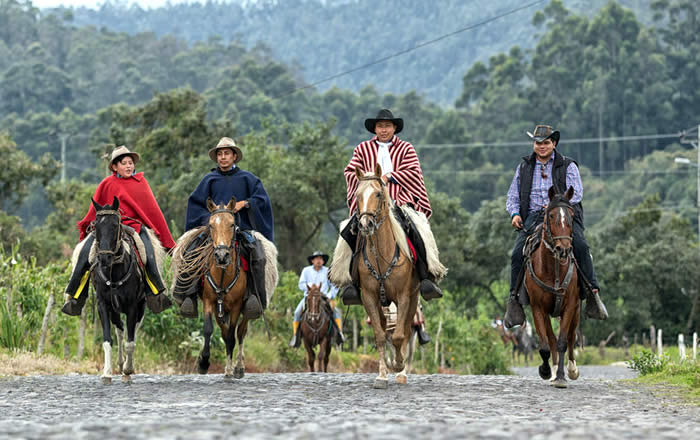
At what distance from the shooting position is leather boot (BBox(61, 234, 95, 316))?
540 inches

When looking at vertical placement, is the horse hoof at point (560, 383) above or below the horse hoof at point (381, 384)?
above

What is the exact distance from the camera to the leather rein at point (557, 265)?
499 inches

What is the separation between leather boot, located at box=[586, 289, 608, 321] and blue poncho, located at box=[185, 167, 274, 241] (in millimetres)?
4722

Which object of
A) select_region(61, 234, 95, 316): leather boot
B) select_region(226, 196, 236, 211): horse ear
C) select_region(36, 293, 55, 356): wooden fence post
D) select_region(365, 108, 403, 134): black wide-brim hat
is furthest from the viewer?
select_region(36, 293, 55, 356): wooden fence post

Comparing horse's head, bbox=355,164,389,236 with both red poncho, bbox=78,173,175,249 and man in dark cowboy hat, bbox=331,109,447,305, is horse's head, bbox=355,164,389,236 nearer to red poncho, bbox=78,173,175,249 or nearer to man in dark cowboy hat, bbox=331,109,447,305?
man in dark cowboy hat, bbox=331,109,447,305

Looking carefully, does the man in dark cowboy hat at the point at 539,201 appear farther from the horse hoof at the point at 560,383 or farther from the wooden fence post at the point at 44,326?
the wooden fence post at the point at 44,326

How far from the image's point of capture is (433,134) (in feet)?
363

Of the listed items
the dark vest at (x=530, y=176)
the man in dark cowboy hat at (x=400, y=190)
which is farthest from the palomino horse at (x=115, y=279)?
the dark vest at (x=530, y=176)

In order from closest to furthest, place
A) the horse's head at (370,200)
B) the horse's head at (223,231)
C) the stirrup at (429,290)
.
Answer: the horse's head at (370,200)
the horse's head at (223,231)
the stirrup at (429,290)

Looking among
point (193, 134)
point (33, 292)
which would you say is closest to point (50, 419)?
point (33, 292)

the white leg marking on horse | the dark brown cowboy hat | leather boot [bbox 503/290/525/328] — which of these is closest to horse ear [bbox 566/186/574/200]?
the dark brown cowboy hat

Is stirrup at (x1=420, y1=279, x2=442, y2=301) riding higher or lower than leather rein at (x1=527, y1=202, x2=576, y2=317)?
lower

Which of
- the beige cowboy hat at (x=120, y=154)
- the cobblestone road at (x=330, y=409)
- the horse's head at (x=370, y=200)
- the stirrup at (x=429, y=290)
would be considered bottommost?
the cobblestone road at (x=330, y=409)

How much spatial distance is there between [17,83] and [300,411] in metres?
121
